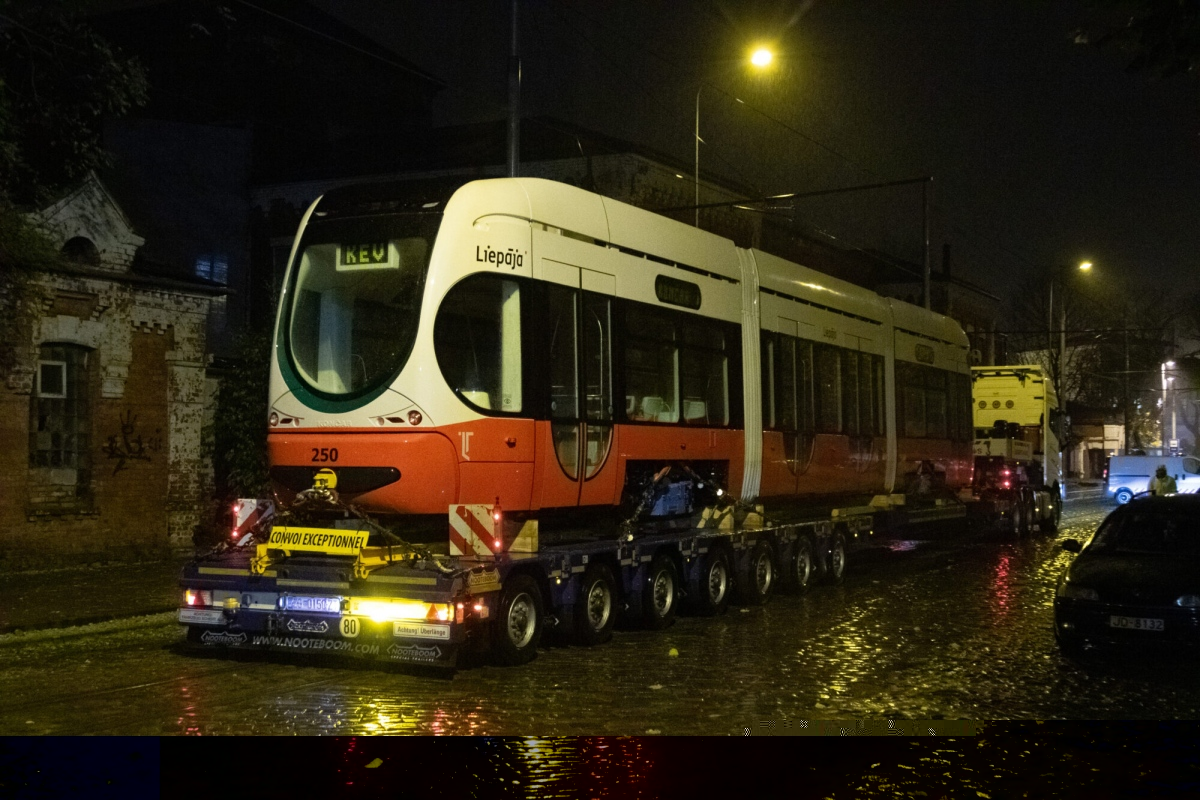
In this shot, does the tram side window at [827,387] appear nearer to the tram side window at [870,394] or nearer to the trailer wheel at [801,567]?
the tram side window at [870,394]

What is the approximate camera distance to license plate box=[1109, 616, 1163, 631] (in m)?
11.7

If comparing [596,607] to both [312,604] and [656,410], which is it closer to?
[656,410]

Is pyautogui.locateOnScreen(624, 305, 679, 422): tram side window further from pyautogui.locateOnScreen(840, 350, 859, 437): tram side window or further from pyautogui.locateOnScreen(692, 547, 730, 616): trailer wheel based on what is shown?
pyautogui.locateOnScreen(840, 350, 859, 437): tram side window

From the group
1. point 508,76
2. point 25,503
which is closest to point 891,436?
point 508,76

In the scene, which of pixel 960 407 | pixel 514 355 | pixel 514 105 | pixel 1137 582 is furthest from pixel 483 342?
pixel 960 407

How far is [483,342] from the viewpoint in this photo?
11.9 metres

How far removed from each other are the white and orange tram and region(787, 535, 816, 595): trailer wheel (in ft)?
5.43

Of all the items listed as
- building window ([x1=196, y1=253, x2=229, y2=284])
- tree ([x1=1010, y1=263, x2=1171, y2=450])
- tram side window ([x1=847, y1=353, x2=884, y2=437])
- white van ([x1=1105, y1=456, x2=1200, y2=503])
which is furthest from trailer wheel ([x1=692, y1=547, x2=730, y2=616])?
tree ([x1=1010, y1=263, x2=1171, y2=450])

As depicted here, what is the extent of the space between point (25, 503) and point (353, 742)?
13164 millimetres

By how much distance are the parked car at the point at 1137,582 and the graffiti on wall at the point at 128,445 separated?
47.8 feet

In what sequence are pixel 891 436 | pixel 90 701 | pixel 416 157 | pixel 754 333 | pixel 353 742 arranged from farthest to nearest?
pixel 416 157, pixel 891 436, pixel 754 333, pixel 90 701, pixel 353 742

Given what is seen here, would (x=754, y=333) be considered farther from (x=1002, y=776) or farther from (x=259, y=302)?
(x=259, y=302)

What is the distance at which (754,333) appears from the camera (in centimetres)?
1692

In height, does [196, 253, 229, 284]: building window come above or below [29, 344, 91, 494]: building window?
above
